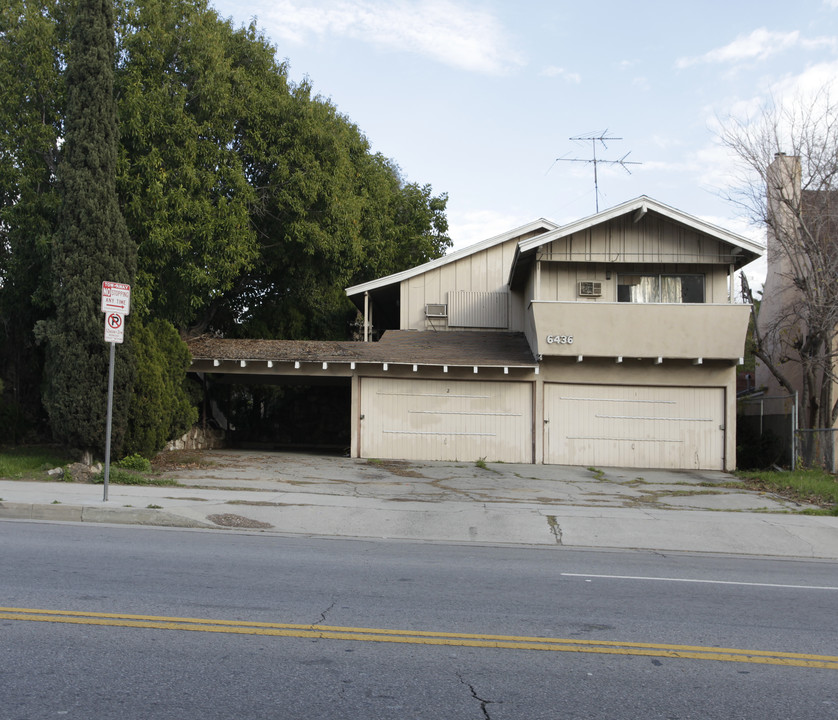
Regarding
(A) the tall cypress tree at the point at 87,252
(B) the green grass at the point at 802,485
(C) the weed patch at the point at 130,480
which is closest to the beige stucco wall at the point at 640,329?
(B) the green grass at the point at 802,485

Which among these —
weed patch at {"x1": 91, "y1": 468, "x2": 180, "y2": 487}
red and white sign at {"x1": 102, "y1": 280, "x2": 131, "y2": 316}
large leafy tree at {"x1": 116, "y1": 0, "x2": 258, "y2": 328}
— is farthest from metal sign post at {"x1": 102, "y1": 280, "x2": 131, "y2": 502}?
large leafy tree at {"x1": 116, "y1": 0, "x2": 258, "y2": 328}

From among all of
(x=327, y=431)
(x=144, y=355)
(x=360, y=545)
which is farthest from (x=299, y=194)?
(x=360, y=545)

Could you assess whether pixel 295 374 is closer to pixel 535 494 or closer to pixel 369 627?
pixel 535 494

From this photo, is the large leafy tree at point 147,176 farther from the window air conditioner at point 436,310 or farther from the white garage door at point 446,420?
the white garage door at point 446,420

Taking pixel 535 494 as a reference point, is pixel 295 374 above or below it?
above

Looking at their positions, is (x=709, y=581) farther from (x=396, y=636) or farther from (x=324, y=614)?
(x=324, y=614)

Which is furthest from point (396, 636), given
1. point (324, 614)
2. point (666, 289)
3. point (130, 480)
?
point (666, 289)

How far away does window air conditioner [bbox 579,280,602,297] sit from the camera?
2077 centimetres

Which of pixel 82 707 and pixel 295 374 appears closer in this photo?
pixel 82 707

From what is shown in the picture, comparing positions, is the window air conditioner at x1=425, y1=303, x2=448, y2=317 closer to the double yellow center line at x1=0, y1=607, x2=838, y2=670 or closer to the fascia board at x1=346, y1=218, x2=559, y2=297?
the fascia board at x1=346, y1=218, x2=559, y2=297

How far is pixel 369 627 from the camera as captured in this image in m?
5.89

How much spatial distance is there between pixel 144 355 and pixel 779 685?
48.2 feet

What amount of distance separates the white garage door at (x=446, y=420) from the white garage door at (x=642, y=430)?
0.98 m

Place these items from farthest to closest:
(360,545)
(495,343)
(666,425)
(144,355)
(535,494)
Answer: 1. (495,343)
2. (666,425)
3. (144,355)
4. (535,494)
5. (360,545)
